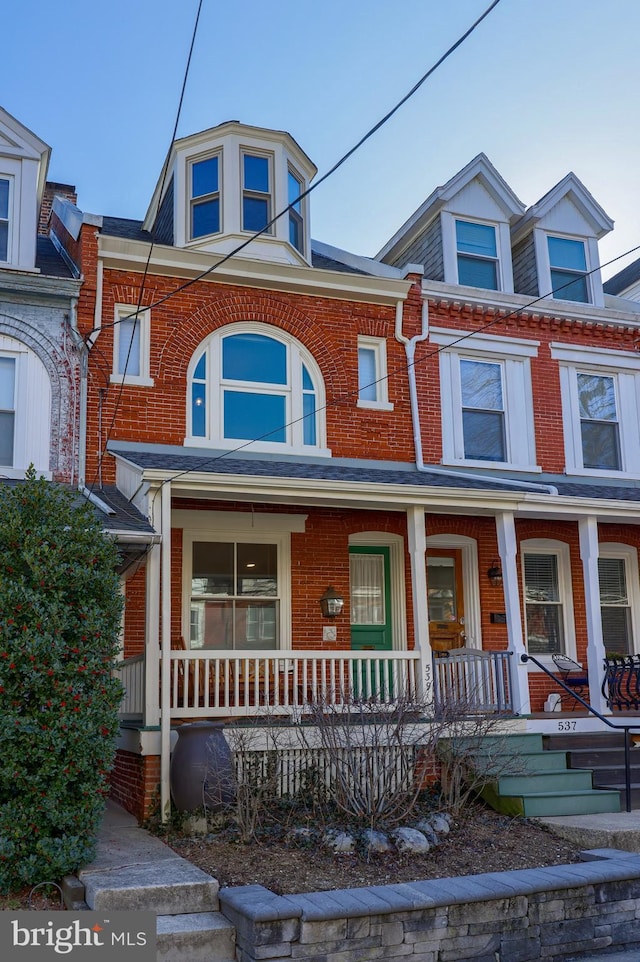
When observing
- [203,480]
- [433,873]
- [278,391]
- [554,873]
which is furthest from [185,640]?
[554,873]

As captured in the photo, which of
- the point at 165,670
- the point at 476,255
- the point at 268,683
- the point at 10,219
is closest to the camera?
the point at 165,670

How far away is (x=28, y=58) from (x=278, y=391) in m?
5.14

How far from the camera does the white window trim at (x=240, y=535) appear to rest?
11.7 meters

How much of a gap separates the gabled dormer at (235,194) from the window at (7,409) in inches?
114

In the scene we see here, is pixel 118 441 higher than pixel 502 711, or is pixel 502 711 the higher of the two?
pixel 118 441

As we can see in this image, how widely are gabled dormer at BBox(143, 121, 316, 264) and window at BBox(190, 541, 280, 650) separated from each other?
407cm

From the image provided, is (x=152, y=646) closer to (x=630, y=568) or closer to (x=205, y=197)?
(x=205, y=197)

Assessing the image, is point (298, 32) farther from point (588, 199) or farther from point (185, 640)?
point (588, 199)

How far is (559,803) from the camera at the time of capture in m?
9.17

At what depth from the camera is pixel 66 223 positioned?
43.4ft

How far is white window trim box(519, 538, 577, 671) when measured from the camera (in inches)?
531

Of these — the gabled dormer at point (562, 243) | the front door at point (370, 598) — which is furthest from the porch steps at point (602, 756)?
the gabled dormer at point (562, 243)

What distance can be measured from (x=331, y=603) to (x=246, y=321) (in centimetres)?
398

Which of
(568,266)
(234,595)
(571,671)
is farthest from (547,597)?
(568,266)
